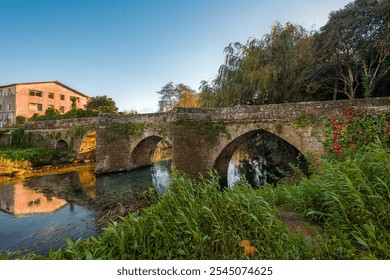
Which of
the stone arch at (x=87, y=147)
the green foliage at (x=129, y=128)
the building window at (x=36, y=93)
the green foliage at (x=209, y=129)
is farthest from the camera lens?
the building window at (x=36, y=93)

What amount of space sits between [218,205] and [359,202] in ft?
5.75

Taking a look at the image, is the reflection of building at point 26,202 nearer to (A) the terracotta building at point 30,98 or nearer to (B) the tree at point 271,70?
(B) the tree at point 271,70

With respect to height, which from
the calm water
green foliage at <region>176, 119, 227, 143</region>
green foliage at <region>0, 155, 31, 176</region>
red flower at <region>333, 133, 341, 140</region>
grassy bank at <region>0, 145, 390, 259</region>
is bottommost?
the calm water

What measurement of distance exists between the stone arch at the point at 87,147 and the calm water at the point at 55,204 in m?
3.44

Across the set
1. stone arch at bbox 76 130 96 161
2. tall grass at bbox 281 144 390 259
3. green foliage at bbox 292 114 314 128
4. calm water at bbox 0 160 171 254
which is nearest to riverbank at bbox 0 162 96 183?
stone arch at bbox 76 130 96 161

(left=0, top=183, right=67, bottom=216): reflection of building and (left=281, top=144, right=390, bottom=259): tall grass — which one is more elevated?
(left=281, top=144, right=390, bottom=259): tall grass

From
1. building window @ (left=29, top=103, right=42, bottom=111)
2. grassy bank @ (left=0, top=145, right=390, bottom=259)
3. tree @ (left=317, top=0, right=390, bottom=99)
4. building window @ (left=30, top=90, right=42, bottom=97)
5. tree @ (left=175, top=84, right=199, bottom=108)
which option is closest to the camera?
grassy bank @ (left=0, top=145, right=390, bottom=259)

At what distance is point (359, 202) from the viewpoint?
2.50 m

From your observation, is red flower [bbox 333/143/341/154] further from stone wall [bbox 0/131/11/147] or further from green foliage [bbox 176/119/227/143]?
stone wall [bbox 0/131/11/147]

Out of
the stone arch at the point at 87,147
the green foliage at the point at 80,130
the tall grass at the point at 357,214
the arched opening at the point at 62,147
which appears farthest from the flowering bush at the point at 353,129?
the arched opening at the point at 62,147

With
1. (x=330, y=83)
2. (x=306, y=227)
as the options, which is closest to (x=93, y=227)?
(x=306, y=227)

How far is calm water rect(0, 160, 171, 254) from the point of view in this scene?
618 cm

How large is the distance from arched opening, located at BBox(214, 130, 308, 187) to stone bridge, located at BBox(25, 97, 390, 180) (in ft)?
0.37

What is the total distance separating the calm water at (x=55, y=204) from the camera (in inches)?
243
